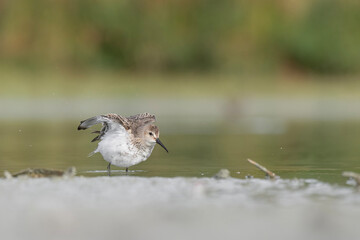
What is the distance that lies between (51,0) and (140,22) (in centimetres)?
290

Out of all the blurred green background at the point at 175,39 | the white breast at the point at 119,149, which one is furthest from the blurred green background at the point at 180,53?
the white breast at the point at 119,149

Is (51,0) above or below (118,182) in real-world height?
above

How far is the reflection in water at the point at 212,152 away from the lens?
31.9 feet

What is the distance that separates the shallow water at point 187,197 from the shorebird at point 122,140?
210 millimetres

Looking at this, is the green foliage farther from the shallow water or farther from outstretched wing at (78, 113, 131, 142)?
outstretched wing at (78, 113, 131, 142)

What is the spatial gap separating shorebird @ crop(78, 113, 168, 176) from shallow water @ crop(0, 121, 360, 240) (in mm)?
210

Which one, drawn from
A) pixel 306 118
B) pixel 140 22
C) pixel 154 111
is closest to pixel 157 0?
pixel 140 22

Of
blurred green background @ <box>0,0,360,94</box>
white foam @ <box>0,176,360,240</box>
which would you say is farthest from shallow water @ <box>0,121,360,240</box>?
blurred green background @ <box>0,0,360,94</box>

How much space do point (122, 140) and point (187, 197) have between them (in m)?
2.12

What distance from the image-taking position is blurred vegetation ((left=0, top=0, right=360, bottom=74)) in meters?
28.3

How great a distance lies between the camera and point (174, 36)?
28953 millimetres

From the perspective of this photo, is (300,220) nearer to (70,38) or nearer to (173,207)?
(173,207)

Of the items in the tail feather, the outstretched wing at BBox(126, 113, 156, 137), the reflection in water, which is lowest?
the reflection in water

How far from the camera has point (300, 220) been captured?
6.37m
